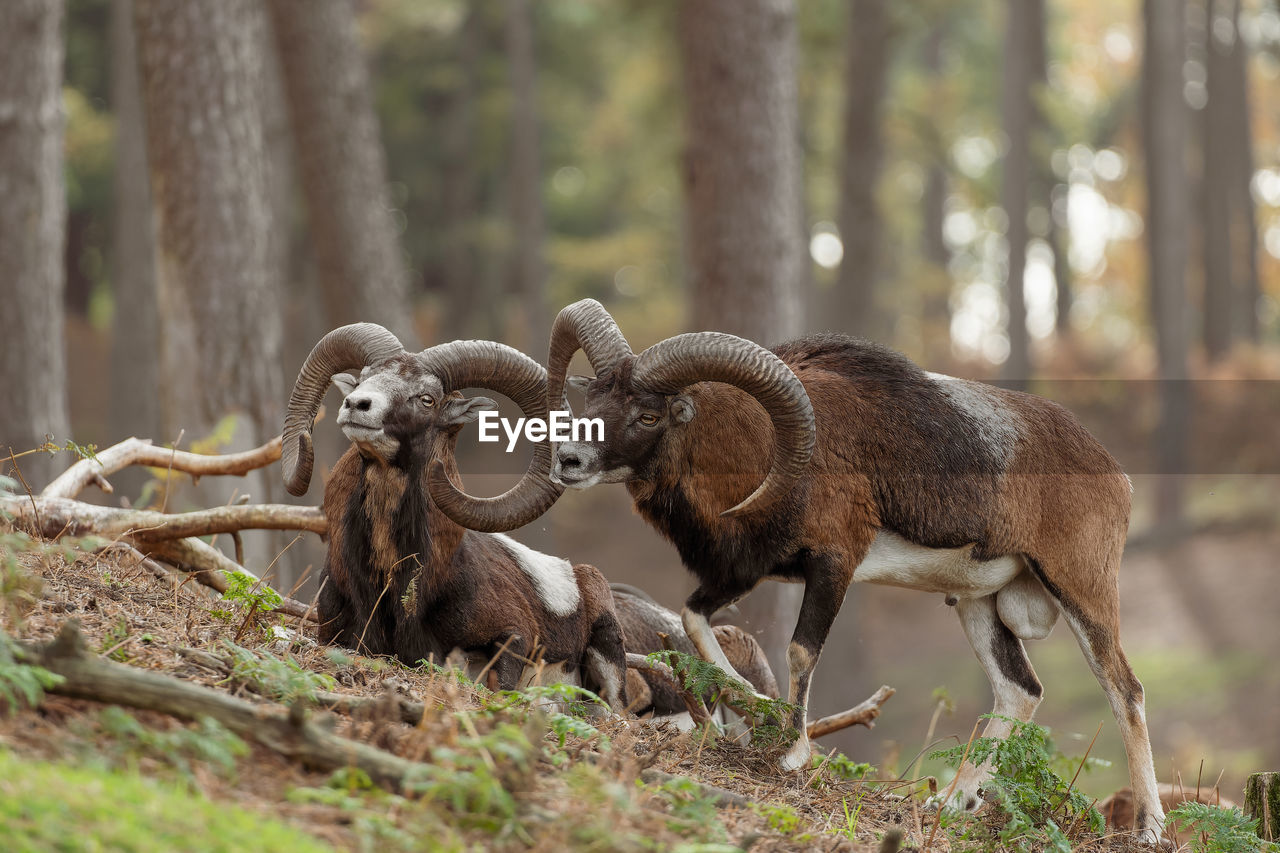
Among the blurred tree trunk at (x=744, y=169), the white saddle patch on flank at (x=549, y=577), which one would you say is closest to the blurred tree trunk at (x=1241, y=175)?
the blurred tree trunk at (x=744, y=169)

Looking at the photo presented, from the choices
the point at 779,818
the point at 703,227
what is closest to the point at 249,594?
the point at 779,818

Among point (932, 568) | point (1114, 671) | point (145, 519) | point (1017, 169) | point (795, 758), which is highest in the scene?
point (1017, 169)

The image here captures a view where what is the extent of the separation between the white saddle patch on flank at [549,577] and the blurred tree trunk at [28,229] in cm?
610

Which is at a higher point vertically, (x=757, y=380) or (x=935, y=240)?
(x=935, y=240)

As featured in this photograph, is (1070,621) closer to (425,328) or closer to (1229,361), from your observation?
(1229,361)

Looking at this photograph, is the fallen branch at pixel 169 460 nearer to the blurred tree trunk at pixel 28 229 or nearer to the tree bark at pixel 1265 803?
the blurred tree trunk at pixel 28 229

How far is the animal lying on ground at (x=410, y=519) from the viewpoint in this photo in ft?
21.8

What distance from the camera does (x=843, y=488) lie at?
657cm

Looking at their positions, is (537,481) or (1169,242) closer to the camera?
(537,481)

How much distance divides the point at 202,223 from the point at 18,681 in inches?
286

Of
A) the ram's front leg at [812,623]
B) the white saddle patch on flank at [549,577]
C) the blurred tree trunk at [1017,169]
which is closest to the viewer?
the ram's front leg at [812,623]

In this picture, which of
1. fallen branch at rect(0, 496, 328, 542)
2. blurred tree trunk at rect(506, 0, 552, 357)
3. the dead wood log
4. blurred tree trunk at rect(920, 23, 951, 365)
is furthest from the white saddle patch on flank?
blurred tree trunk at rect(920, 23, 951, 365)

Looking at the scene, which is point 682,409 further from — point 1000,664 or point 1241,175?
point 1241,175

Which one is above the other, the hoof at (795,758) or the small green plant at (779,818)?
the small green plant at (779,818)
